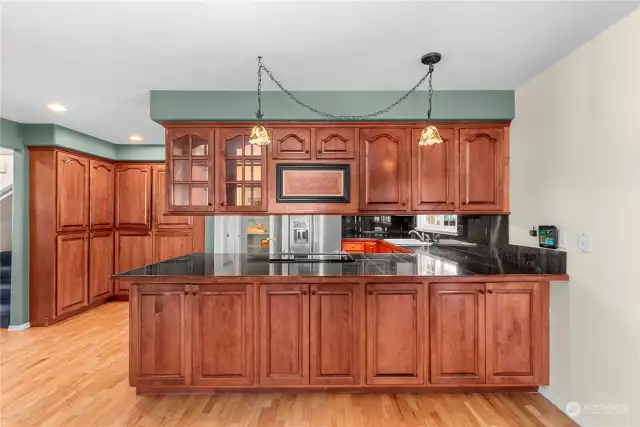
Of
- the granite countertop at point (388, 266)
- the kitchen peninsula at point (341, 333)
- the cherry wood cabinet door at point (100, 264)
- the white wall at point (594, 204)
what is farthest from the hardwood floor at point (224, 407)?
the cherry wood cabinet door at point (100, 264)

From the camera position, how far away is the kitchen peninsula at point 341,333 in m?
2.44

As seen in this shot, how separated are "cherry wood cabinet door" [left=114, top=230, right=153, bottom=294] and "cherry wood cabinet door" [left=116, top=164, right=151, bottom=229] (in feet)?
0.44

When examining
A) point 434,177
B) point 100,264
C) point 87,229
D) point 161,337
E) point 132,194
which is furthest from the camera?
point 132,194

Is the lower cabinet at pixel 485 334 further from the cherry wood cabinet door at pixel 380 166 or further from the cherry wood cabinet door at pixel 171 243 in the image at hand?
the cherry wood cabinet door at pixel 171 243

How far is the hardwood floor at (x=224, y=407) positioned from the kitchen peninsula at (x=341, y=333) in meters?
0.10

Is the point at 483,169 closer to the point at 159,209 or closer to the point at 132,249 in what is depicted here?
the point at 159,209

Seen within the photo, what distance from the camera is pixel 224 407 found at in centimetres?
235

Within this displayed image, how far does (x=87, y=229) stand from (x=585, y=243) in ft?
17.1

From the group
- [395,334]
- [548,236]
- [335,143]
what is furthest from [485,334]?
[335,143]

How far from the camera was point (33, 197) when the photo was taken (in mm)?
3938

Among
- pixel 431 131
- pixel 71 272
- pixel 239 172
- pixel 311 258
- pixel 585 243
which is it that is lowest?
pixel 71 272

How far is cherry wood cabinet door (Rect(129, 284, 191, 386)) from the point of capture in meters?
2.44

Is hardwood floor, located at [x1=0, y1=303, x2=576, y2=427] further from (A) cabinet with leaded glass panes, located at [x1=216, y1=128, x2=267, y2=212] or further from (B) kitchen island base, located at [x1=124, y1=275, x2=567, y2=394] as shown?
(A) cabinet with leaded glass panes, located at [x1=216, y1=128, x2=267, y2=212]

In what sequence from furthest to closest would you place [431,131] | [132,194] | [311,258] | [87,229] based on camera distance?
[132,194] → [87,229] → [311,258] → [431,131]
